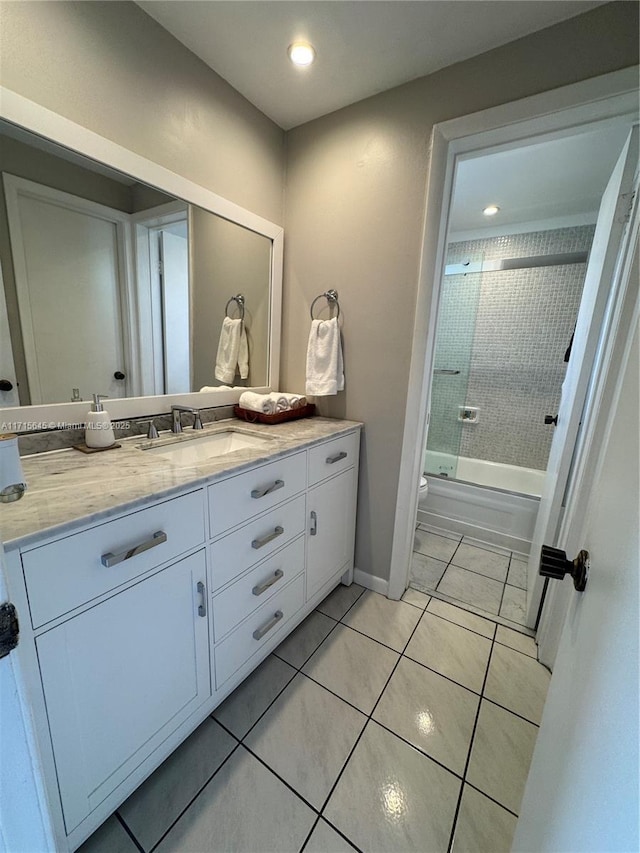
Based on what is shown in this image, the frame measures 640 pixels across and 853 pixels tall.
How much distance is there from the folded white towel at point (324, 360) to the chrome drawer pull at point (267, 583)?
0.88 metres

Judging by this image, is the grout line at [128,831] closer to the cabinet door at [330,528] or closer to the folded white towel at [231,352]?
the cabinet door at [330,528]

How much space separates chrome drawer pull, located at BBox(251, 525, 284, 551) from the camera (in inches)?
46.7

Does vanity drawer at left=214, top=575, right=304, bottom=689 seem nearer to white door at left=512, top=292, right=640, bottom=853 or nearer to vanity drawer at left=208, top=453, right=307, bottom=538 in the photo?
vanity drawer at left=208, top=453, right=307, bottom=538

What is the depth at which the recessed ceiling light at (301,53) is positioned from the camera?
1299mm

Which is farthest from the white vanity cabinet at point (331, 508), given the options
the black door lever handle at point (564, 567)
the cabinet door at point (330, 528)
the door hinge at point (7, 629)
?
the door hinge at point (7, 629)

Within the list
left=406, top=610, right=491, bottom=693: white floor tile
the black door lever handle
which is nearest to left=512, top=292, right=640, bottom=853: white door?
the black door lever handle

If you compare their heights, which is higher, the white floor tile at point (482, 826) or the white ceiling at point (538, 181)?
the white ceiling at point (538, 181)

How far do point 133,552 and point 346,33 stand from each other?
6.12ft

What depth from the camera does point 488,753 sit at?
113cm

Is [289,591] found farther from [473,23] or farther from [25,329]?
[473,23]

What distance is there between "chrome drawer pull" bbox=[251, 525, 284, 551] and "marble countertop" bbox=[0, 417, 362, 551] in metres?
0.29

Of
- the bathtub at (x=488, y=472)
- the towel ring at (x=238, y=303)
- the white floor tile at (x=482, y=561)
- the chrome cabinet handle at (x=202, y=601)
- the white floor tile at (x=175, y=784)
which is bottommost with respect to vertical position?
the white floor tile at (x=175, y=784)

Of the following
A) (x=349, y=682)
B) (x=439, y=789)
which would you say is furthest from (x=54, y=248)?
(x=439, y=789)

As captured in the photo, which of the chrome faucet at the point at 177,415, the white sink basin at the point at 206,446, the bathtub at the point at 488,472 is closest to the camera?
the white sink basin at the point at 206,446
